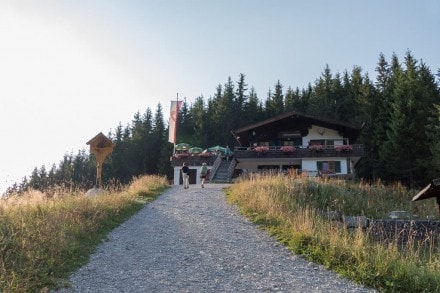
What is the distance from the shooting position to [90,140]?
18.7m

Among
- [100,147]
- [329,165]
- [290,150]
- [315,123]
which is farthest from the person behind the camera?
[315,123]

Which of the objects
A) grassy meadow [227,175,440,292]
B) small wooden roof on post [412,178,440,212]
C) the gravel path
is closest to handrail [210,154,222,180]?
grassy meadow [227,175,440,292]

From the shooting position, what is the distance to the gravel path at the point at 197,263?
661 cm

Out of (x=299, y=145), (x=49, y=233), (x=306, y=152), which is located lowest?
(x=49, y=233)

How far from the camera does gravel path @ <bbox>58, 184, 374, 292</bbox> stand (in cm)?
661

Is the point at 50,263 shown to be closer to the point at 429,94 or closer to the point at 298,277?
the point at 298,277

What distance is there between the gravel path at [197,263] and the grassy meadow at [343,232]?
365 mm

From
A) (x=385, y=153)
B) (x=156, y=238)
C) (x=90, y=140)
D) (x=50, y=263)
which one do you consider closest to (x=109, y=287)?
(x=50, y=263)

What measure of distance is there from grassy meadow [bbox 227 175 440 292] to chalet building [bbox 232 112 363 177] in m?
17.9

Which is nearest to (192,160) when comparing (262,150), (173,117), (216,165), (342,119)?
(216,165)

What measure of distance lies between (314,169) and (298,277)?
105ft

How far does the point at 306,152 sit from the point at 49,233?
32.4 meters

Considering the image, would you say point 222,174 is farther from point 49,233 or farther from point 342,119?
point 342,119

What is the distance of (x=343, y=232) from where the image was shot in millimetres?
9383
